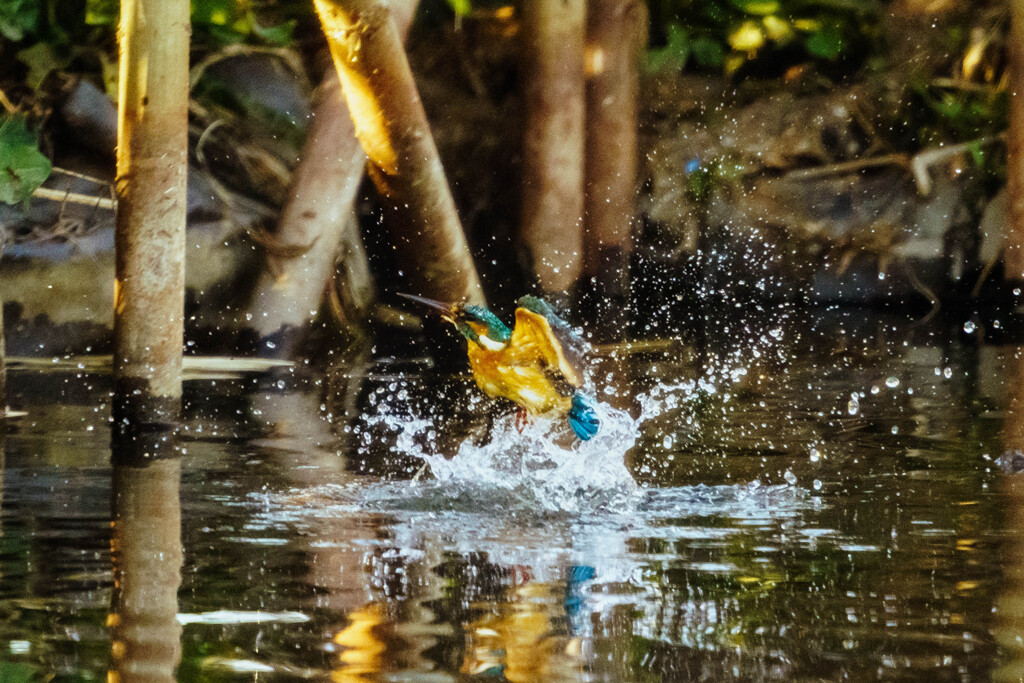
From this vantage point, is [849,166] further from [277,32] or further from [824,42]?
[277,32]

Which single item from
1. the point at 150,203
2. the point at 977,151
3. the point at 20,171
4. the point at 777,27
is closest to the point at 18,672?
the point at 150,203

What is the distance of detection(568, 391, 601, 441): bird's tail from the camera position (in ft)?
16.7

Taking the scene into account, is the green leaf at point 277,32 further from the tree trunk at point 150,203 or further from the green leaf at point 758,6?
the tree trunk at point 150,203

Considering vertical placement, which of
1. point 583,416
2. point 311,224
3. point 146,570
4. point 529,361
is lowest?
point 146,570

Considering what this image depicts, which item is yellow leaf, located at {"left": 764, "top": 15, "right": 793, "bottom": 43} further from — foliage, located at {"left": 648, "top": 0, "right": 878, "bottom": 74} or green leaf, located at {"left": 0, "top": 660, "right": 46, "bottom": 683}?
green leaf, located at {"left": 0, "top": 660, "right": 46, "bottom": 683}

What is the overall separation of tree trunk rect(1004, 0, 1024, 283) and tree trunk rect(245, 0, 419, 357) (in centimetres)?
481

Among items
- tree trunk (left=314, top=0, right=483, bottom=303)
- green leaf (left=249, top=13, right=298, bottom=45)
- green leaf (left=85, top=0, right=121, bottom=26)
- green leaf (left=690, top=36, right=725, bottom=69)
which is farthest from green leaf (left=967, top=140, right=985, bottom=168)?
green leaf (left=85, top=0, right=121, bottom=26)

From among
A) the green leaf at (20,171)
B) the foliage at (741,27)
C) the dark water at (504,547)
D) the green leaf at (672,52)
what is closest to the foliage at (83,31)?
the green leaf at (20,171)

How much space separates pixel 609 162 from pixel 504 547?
20.7 feet

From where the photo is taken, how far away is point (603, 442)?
18.3ft

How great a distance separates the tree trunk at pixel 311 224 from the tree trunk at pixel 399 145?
3.03ft

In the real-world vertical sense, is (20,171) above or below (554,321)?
above

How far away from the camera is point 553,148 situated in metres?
9.52

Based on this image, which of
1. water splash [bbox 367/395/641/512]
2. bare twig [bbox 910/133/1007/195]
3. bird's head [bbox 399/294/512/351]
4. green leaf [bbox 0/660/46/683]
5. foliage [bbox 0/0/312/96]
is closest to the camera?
green leaf [bbox 0/660/46/683]
